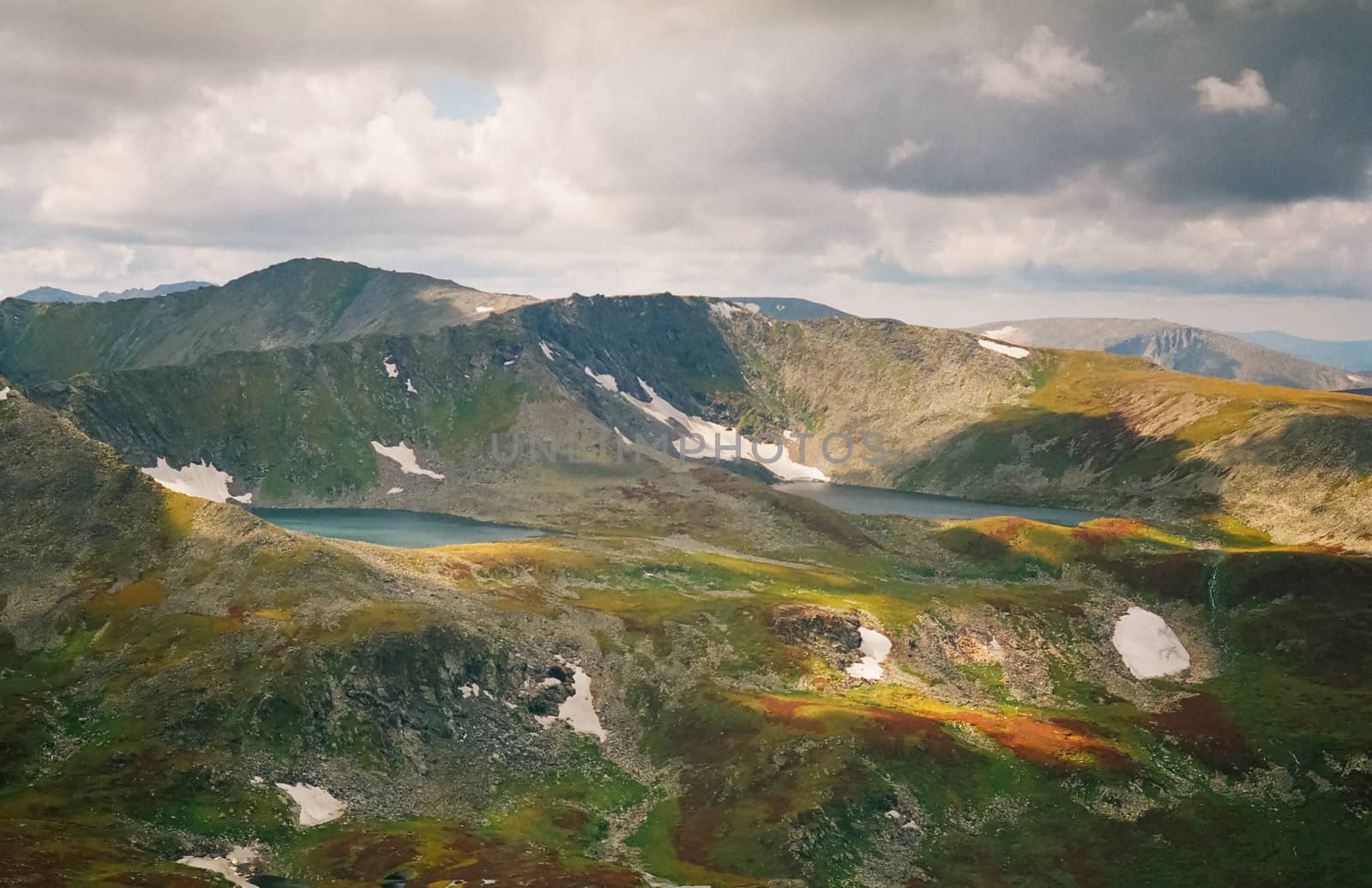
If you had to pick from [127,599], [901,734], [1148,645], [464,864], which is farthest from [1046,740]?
[127,599]

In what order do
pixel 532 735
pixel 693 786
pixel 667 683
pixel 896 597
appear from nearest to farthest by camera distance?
pixel 693 786, pixel 532 735, pixel 667 683, pixel 896 597

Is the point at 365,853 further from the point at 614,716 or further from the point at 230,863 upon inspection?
the point at 614,716

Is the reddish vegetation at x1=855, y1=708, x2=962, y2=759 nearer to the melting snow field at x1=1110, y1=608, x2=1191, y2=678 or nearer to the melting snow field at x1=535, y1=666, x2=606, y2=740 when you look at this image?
the melting snow field at x1=535, y1=666, x2=606, y2=740

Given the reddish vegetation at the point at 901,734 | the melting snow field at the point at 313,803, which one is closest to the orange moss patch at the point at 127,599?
the melting snow field at the point at 313,803

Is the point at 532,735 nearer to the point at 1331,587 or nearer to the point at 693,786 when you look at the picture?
the point at 693,786

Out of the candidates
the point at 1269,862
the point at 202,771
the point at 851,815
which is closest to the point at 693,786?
the point at 851,815

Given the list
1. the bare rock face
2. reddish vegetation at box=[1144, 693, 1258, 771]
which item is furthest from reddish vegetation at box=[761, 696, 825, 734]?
reddish vegetation at box=[1144, 693, 1258, 771]
